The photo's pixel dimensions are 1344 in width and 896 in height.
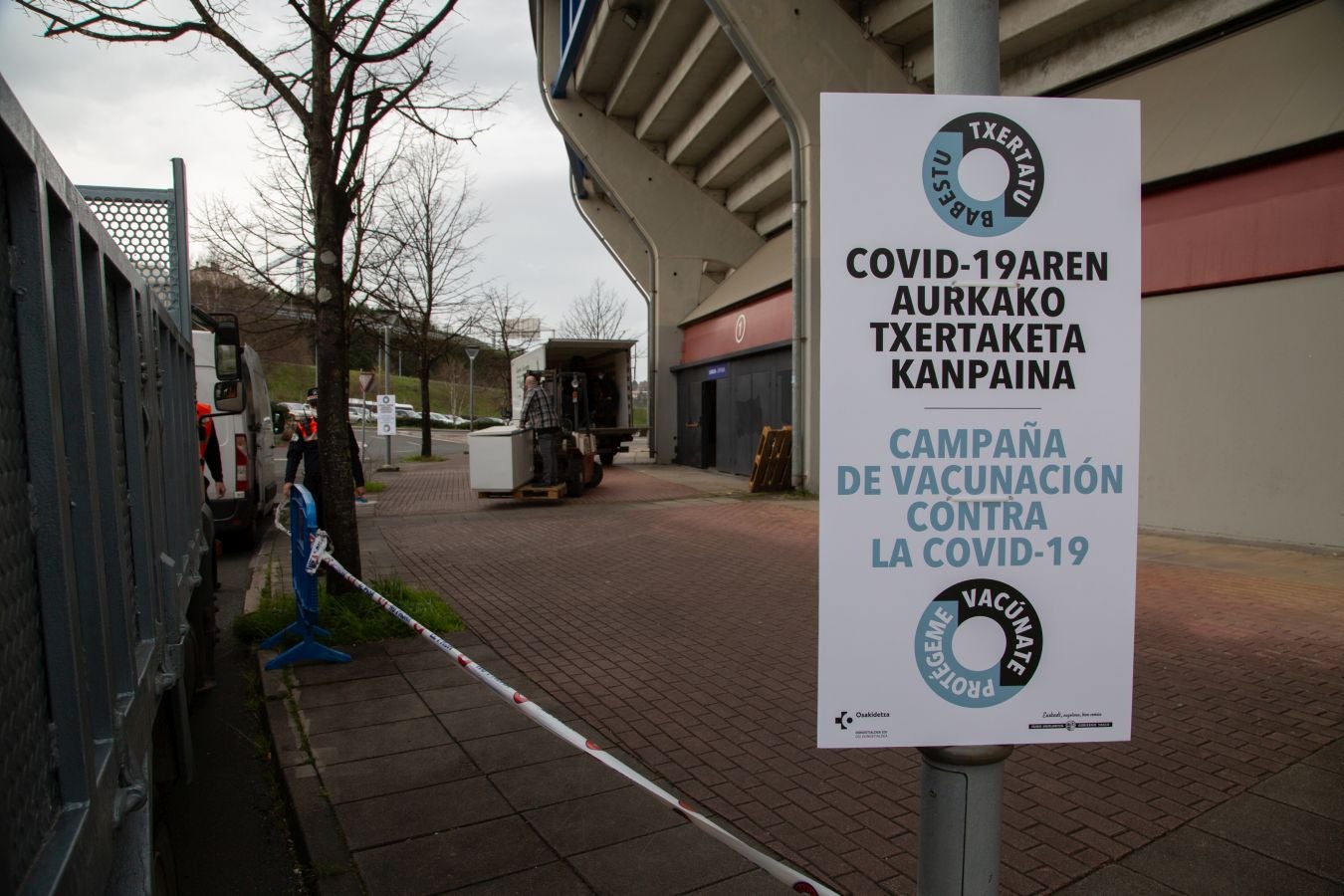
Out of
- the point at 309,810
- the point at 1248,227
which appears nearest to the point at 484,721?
the point at 309,810

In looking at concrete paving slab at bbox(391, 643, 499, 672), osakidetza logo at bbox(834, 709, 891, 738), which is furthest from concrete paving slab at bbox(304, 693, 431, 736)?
osakidetza logo at bbox(834, 709, 891, 738)

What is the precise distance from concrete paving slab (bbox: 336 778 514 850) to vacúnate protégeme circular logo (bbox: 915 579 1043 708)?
90.8 inches

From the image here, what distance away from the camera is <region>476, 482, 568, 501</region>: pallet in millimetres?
14461

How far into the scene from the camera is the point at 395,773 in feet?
13.3

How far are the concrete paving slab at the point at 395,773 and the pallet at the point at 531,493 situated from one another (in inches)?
403

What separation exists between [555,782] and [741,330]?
1740cm

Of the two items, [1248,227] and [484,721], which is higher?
[1248,227]

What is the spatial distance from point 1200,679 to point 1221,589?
2.83m

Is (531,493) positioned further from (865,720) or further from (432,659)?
(865,720)

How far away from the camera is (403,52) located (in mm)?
6605

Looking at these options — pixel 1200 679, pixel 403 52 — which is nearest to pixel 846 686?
pixel 1200 679

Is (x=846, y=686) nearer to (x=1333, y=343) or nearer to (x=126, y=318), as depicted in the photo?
(x=126, y=318)

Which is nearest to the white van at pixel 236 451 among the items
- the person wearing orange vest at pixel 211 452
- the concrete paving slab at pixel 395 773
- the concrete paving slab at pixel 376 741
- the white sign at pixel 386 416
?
the person wearing orange vest at pixel 211 452

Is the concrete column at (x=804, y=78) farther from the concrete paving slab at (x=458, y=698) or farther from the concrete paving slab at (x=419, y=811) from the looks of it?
the concrete paving slab at (x=419, y=811)
